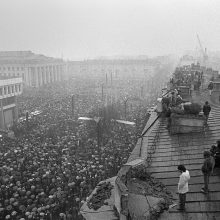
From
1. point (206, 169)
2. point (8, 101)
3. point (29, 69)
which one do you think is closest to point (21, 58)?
point (29, 69)

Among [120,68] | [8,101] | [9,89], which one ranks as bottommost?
[8,101]

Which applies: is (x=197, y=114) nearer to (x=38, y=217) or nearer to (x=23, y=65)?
(x=38, y=217)

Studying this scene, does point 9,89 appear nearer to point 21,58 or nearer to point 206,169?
point 206,169

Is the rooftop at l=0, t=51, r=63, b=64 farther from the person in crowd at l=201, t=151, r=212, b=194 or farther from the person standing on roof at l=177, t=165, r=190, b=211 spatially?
the person standing on roof at l=177, t=165, r=190, b=211

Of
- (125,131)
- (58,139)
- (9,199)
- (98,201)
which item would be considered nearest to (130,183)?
(98,201)

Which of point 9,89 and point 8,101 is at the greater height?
point 9,89

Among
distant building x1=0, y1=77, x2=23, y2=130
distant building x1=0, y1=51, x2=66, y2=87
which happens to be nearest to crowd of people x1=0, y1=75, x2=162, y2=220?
distant building x1=0, y1=77, x2=23, y2=130

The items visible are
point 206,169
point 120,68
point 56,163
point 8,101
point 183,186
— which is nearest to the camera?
point 183,186

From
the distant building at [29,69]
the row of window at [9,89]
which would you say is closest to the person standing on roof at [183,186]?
the row of window at [9,89]
